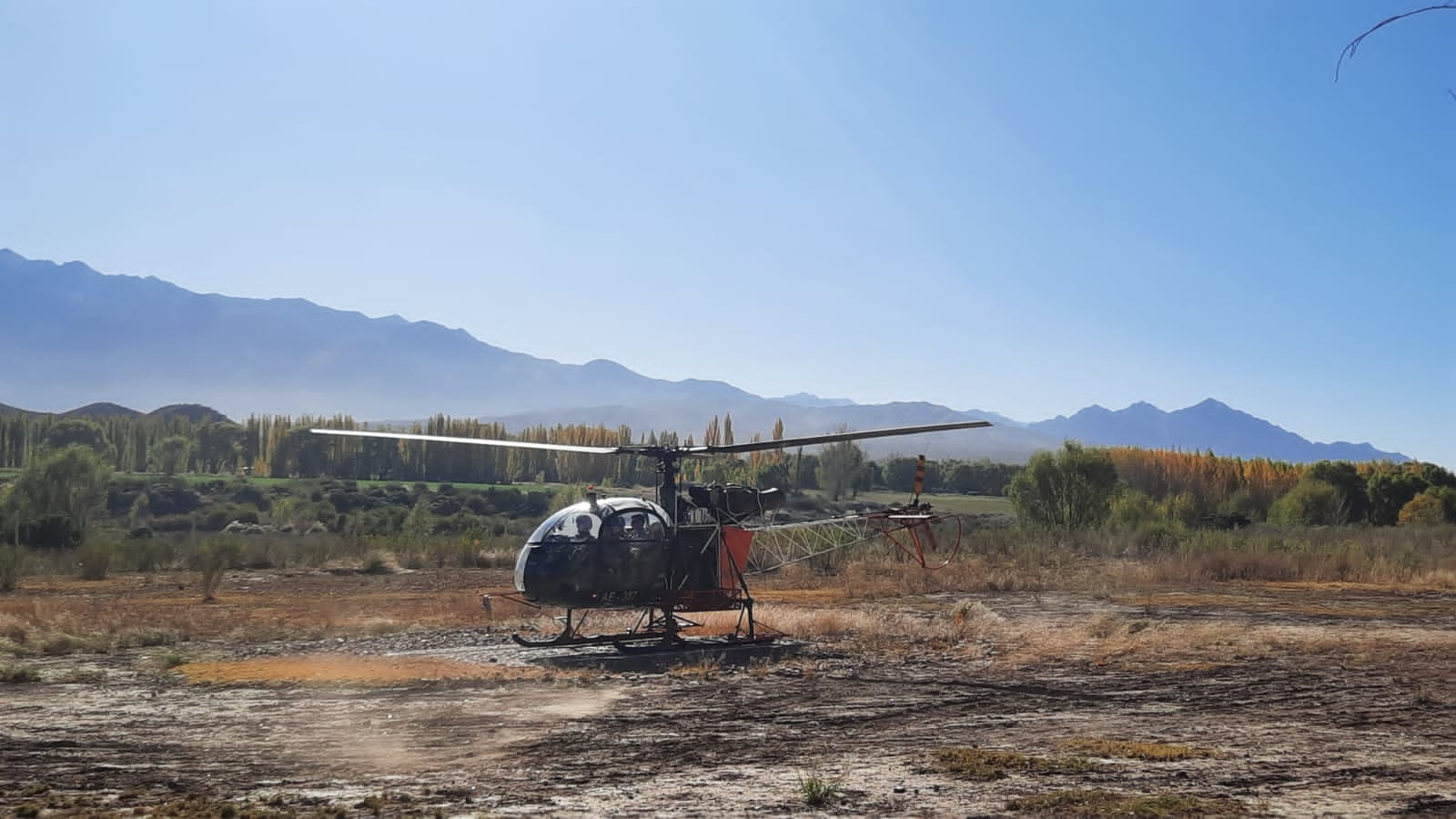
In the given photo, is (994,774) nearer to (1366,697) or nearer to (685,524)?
(1366,697)

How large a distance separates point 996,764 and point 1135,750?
1618 millimetres

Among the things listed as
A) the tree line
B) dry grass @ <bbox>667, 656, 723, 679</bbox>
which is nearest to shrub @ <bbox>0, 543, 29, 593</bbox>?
dry grass @ <bbox>667, 656, 723, 679</bbox>

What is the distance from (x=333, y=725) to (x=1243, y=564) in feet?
105

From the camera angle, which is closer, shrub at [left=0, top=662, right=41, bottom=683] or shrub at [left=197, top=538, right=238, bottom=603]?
shrub at [left=0, top=662, right=41, bottom=683]

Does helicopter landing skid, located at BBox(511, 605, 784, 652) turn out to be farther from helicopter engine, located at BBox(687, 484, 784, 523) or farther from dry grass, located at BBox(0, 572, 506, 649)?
dry grass, located at BBox(0, 572, 506, 649)

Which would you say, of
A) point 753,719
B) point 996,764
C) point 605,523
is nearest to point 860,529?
point 605,523

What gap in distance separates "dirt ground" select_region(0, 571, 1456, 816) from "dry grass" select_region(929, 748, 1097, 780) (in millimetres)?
65

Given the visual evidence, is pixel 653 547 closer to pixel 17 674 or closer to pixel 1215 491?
pixel 17 674

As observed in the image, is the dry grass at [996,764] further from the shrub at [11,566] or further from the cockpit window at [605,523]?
the shrub at [11,566]

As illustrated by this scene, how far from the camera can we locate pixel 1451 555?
39438mm

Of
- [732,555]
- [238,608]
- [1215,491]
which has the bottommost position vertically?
[238,608]

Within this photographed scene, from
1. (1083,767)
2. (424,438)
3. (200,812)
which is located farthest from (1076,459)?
(200,812)

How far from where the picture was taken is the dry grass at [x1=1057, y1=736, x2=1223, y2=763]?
10789 millimetres

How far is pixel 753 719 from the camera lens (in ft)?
43.9
